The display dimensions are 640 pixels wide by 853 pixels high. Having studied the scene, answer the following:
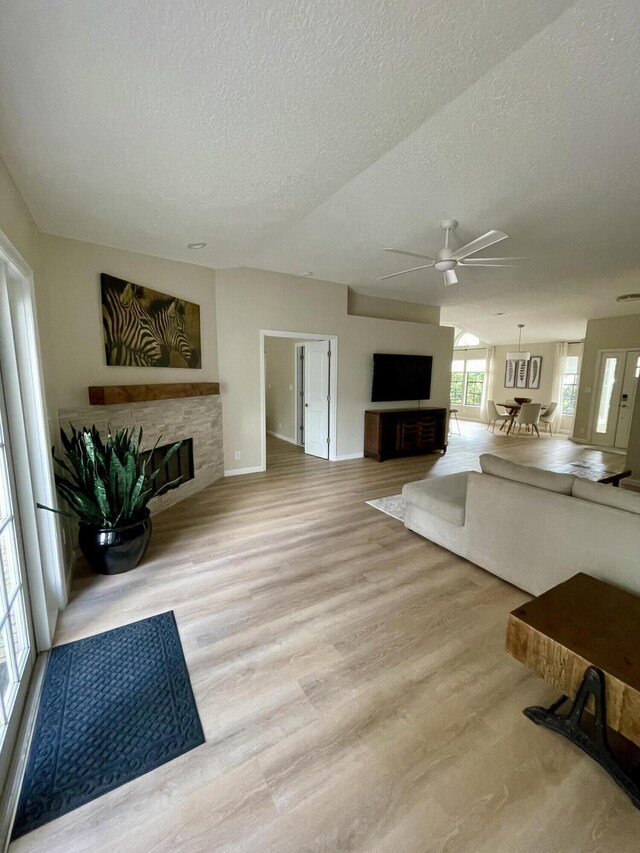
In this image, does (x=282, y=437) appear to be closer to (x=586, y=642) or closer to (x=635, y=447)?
(x=635, y=447)

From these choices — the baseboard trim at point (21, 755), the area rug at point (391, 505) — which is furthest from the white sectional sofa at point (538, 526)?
the baseboard trim at point (21, 755)

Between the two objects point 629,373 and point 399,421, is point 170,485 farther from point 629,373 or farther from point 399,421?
point 629,373

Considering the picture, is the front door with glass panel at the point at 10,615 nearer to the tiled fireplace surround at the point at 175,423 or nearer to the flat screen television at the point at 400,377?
the tiled fireplace surround at the point at 175,423

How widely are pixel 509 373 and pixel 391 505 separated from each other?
8.15 meters

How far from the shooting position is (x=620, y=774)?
1.20m

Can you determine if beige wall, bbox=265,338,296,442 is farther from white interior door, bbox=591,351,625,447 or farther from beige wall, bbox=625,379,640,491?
white interior door, bbox=591,351,625,447

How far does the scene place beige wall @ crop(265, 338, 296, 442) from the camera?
270 inches

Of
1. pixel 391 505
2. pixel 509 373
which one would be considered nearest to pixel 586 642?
pixel 391 505

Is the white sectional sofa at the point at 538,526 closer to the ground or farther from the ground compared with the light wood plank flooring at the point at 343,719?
farther from the ground

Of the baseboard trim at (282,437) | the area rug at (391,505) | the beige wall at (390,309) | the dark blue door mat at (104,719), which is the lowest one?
the dark blue door mat at (104,719)

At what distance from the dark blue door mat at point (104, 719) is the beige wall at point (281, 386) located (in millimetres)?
5304

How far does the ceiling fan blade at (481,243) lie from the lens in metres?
2.59

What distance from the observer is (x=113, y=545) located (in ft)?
7.77

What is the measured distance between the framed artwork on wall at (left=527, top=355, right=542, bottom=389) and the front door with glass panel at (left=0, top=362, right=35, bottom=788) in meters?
10.8
